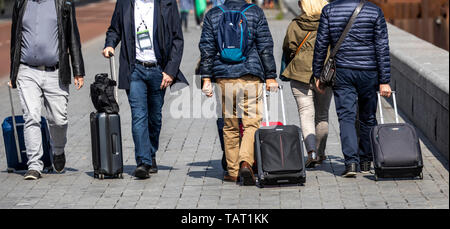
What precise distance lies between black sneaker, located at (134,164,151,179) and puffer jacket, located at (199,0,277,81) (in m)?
0.96

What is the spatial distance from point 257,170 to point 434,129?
90.1 inches

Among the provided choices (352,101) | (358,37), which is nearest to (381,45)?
(358,37)

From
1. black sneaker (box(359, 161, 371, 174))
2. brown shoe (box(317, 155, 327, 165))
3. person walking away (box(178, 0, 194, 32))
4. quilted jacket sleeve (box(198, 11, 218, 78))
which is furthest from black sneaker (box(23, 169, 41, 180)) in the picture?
person walking away (box(178, 0, 194, 32))

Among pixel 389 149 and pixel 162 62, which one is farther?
pixel 162 62

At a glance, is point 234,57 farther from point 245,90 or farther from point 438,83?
point 438,83

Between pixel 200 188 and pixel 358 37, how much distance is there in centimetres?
167

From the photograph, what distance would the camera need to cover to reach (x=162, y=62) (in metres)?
8.24

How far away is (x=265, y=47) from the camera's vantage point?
7.75 metres

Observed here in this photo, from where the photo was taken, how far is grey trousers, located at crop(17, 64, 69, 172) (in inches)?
327

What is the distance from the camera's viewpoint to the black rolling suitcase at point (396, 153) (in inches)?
302

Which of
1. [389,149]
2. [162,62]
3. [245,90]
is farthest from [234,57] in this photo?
[389,149]

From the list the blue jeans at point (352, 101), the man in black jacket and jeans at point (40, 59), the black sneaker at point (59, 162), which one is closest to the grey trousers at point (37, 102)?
the man in black jacket and jeans at point (40, 59)

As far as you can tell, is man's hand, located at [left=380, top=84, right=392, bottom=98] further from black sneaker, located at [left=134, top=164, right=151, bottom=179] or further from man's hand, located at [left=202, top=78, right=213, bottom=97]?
black sneaker, located at [left=134, top=164, right=151, bottom=179]

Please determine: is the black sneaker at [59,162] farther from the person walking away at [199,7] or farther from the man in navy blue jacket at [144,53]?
the person walking away at [199,7]
